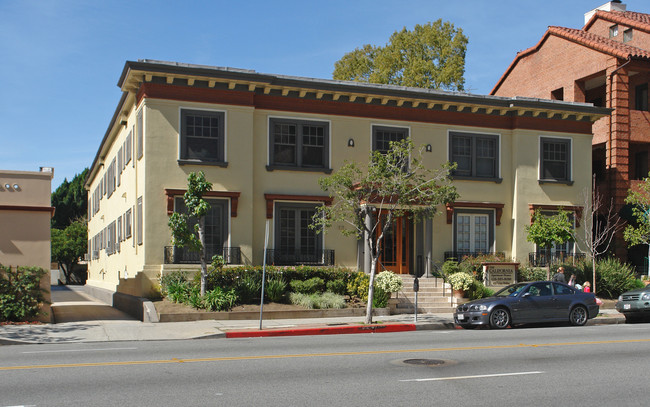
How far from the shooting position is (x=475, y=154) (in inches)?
1089

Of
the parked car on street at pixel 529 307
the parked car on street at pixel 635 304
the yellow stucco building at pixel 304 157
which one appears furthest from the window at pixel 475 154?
the parked car on street at pixel 529 307

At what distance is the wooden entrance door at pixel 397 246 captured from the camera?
1063 inches

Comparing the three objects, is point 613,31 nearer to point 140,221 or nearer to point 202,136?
point 202,136

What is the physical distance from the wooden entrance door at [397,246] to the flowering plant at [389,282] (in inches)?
142

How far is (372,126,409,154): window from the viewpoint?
86.4 feet

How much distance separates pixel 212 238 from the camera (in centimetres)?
2381

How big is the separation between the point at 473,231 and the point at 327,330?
10.8 meters

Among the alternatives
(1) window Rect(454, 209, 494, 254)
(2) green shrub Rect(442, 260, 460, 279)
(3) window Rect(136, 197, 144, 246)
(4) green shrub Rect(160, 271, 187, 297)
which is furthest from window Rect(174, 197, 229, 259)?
(1) window Rect(454, 209, 494, 254)

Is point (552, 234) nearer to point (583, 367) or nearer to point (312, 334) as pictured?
point (312, 334)

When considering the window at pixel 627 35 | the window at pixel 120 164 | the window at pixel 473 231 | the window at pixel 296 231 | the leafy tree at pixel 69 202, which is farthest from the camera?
the leafy tree at pixel 69 202

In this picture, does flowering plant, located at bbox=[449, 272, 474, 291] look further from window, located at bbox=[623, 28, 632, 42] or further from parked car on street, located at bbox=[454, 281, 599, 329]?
window, located at bbox=[623, 28, 632, 42]

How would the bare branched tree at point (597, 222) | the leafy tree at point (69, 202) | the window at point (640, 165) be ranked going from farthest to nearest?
the leafy tree at point (69, 202), the window at point (640, 165), the bare branched tree at point (597, 222)

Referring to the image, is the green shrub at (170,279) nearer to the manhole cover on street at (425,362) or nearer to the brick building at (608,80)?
the manhole cover on street at (425,362)

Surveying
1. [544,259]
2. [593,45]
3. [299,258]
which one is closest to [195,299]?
[299,258]
